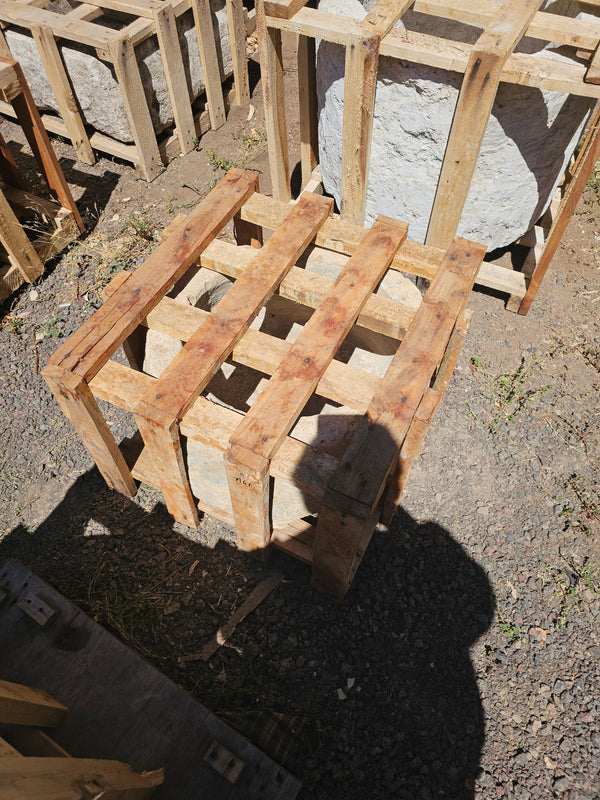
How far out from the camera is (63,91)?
181 inches

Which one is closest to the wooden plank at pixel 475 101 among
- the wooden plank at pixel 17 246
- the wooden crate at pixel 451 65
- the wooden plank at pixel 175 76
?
the wooden crate at pixel 451 65

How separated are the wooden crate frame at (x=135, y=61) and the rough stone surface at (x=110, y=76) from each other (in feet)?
0.25

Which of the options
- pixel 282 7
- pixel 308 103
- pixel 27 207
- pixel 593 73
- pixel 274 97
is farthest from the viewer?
pixel 27 207

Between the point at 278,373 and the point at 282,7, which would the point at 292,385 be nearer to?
the point at 278,373

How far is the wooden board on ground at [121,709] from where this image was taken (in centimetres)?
211

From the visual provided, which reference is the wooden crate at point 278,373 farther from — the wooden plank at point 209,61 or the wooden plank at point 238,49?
the wooden plank at point 238,49

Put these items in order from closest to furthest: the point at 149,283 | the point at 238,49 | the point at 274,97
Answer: the point at 149,283 < the point at 274,97 < the point at 238,49

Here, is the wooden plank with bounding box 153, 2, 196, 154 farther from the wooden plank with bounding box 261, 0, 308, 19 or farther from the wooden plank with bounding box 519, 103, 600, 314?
the wooden plank with bounding box 519, 103, 600, 314

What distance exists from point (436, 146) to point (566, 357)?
170 cm

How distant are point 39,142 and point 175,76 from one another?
139 cm

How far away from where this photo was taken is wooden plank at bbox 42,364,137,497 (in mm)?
2131

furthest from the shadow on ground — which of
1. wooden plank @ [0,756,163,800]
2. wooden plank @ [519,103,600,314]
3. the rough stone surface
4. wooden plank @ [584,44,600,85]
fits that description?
the rough stone surface

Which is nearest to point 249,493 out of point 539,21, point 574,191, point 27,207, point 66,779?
point 66,779

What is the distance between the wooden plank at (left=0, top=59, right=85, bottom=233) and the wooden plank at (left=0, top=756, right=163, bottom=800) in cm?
395
